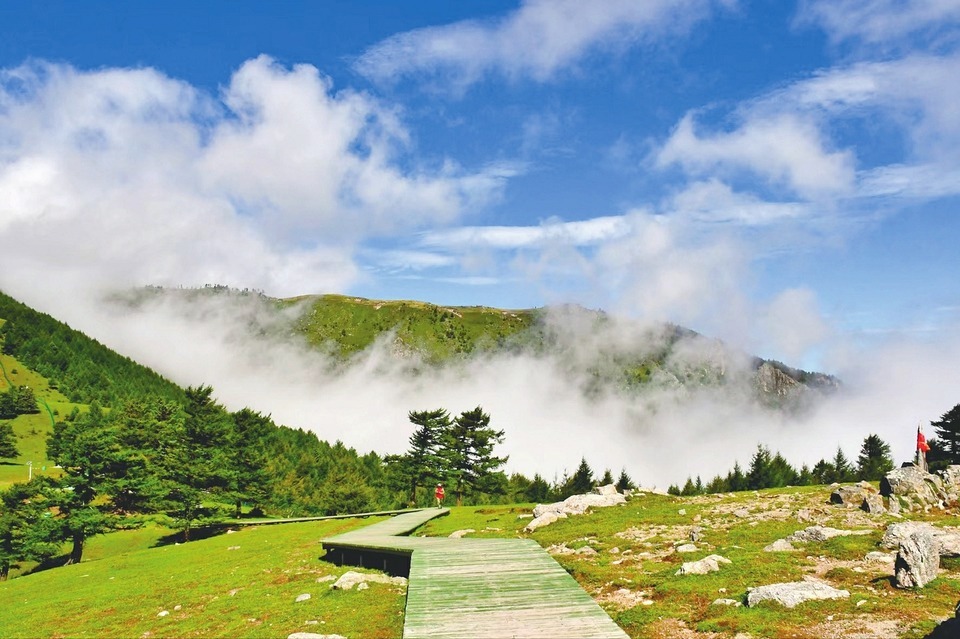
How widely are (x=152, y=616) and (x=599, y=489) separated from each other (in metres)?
43.1

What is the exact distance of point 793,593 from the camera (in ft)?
65.4

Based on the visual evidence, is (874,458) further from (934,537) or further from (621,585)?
(621,585)

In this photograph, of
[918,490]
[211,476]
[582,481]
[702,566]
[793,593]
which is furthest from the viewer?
[582,481]

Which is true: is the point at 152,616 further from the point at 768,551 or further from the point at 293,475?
the point at 293,475

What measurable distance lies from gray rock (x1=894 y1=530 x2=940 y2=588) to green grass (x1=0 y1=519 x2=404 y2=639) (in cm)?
1994

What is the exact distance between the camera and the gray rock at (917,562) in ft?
66.9

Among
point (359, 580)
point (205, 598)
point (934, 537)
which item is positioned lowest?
point (205, 598)

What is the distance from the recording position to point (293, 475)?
137000 mm

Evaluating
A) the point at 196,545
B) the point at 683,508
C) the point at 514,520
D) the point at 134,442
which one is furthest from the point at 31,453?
the point at 683,508

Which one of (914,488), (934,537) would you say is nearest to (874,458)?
(914,488)

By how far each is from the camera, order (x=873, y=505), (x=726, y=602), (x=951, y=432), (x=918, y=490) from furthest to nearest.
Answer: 1. (x=951, y=432)
2. (x=918, y=490)
3. (x=873, y=505)
4. (x=726, y=602)

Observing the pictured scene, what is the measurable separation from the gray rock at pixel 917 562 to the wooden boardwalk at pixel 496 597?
1251cm

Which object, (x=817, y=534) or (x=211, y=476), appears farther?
(x=211, y=476)

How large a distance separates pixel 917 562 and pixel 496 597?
16357 millimetres
